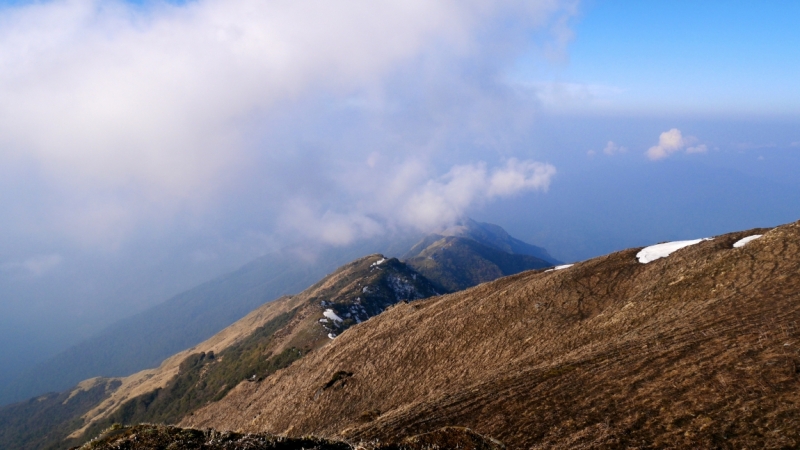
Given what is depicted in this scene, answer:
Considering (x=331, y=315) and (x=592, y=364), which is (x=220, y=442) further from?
(x=331, y=315)

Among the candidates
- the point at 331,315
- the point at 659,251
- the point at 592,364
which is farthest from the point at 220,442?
the point at 331,315

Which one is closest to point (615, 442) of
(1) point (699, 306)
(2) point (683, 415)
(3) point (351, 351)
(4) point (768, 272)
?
(2) point (683, 415)

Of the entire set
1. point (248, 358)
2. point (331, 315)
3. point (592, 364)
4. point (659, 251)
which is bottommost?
point (592, 364)

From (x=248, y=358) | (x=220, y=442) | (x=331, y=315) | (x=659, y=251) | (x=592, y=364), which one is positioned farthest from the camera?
(x=331, y=315)

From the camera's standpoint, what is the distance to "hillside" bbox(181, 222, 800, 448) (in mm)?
20531

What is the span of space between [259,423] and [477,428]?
35360 millimetres

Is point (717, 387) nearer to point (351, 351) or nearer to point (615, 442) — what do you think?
point (615, 442)

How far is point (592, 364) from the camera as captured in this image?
95.8ft

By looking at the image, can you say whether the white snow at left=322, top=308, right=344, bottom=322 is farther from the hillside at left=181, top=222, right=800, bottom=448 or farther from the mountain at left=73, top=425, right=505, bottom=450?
the mountain at left=73, top=425, right=505, bottom=450

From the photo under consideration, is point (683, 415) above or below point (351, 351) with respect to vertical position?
below

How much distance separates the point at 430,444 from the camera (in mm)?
17578

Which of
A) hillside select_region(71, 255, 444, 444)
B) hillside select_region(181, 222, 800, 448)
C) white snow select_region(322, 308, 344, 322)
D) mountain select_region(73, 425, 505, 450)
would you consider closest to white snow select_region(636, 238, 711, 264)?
hillside select_region(181, 222, 800, 448)

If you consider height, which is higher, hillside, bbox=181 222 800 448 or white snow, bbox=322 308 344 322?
white snow, bbox=322 308 344 322

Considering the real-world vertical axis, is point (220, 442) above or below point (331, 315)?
below
